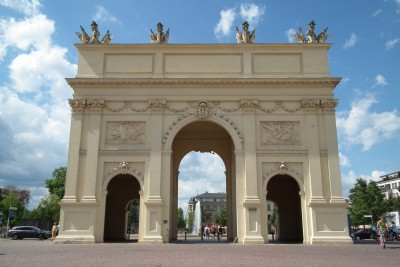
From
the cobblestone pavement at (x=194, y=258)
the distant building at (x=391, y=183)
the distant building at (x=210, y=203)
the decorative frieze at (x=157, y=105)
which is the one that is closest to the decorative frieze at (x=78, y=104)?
the decorative frieze at (x=157, y=105)

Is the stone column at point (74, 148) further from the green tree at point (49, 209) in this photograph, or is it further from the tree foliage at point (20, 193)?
the tree foliage at point (20, 193)

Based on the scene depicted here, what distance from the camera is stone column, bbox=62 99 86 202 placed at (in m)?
27.7

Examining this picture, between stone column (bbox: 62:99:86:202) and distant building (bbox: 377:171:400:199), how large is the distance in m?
88.0

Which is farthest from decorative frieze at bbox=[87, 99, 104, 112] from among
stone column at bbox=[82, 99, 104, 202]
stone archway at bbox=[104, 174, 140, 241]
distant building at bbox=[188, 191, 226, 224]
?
distant building at bbox=[188, 191, 226, 224]

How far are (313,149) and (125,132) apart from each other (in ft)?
46.8

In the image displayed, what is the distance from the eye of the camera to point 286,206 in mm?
35781

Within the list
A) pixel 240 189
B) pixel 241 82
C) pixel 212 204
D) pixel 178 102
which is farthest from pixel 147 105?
pixel 212 204

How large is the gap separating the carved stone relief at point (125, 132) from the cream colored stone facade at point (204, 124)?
8 cm

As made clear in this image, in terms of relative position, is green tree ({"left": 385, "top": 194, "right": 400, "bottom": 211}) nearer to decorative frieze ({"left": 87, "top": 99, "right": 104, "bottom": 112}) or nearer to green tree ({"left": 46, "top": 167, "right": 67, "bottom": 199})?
decorative frieze ({"left": 87, "top": 99, "right": 104, "bottom": 112})

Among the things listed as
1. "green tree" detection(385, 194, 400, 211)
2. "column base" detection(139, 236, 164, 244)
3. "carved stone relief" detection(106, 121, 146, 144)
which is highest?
"carved stone relief" detection(106, 121, 146, 144)

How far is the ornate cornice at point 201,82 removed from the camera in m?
29.5

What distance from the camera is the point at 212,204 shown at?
15262 cm

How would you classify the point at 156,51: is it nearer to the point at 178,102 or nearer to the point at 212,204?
the point at 178,102

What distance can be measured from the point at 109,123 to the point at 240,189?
1121 centimetres
